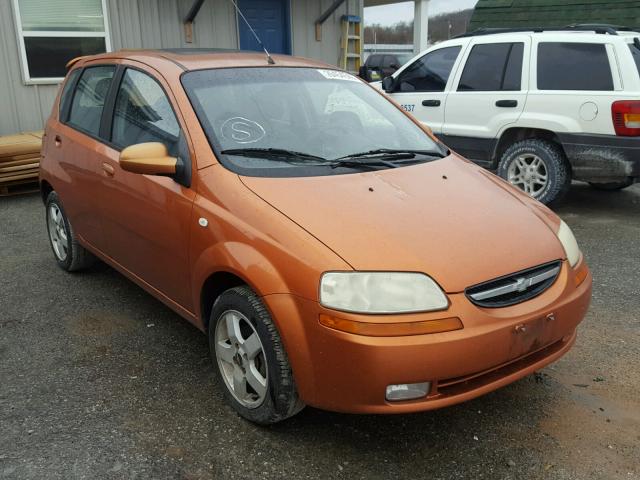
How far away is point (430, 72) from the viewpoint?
7336 mm

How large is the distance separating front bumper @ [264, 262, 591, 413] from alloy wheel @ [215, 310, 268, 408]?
0.26 metres

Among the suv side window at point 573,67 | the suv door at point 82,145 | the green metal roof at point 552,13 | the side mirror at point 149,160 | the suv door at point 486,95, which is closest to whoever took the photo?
the side mirror at point 149,160

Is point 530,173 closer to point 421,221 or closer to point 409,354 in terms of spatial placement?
point 421,221

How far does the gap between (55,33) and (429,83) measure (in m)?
5.45

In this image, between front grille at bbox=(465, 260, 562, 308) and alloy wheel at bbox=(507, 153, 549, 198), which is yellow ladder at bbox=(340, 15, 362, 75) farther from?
front grille at bbox=(465, 260, 562, 308)

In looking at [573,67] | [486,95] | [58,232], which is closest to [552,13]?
[486,95]

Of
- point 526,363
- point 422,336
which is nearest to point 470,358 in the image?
point 422,336

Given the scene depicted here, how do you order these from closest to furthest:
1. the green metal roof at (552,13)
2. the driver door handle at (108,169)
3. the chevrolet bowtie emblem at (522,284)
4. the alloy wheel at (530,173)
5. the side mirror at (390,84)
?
the chevrolet bowtie emblem at (522,284) → the driver door handle at (108,169) → the alloy wheel at (530,173) → the side mirror at (390,84) → the green metal roof at (552,13)

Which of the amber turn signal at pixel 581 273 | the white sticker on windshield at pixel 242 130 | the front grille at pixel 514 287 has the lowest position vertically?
the amber turn signal at pixel 581 273

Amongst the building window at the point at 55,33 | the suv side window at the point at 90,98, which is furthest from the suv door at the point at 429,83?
the building window at the point at 55,33

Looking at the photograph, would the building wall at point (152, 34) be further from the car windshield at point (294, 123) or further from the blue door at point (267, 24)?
the car windshield at point (294, 123)

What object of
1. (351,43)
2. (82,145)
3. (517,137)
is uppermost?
(351,43)

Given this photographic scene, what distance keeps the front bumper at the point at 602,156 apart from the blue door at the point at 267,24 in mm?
6114

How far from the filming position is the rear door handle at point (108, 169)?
3578 mm
